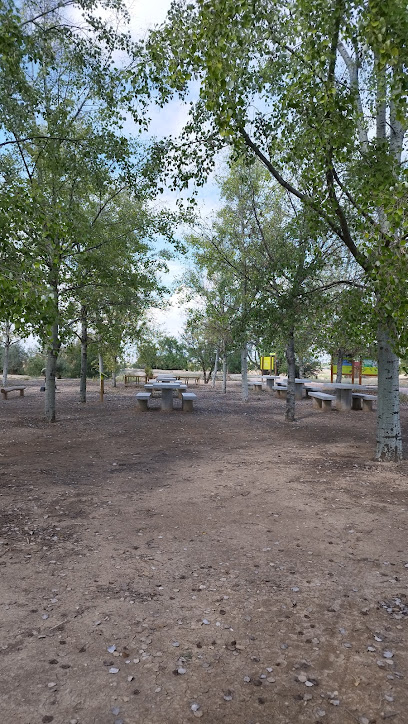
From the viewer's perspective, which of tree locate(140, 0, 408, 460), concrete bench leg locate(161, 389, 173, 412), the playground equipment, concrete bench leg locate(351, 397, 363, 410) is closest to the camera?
tree locate(140, 0, 408, 460)

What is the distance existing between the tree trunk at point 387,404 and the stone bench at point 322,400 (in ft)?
24.7

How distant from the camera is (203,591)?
367cm

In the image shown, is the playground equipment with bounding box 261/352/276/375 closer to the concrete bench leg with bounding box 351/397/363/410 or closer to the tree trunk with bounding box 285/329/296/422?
the concrete bench leg with bounding box 351/397/363/410

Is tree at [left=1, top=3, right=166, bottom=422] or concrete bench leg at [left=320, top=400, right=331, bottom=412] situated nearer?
tree at [left=1, top=3, right=166, bottom=422]

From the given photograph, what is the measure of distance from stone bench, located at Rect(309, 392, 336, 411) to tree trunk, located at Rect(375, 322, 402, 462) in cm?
754

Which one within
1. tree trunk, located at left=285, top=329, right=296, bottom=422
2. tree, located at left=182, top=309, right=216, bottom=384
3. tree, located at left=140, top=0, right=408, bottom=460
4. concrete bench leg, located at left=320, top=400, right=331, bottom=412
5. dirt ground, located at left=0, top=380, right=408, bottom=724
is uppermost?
tree, located at left=140, top=0, right=408, bottom=460

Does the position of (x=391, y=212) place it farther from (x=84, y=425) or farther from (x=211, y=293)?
(x=211, y=293)

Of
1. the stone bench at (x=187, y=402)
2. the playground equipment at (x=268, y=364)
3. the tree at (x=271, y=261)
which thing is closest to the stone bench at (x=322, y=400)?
the tree at (x=271, y=261)

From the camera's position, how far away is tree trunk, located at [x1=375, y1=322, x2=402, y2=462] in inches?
309

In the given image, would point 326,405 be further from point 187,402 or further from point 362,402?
point 187,402

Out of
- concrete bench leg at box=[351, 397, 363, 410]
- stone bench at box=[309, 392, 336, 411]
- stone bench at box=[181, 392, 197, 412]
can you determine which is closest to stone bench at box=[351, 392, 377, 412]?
concrete bench leg at box=[351, 397, 363, 410]

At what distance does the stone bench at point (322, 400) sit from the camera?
15.7m

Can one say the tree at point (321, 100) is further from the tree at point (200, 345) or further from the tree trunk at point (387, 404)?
the tree at point (200, 345)

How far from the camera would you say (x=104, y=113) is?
10.6m
